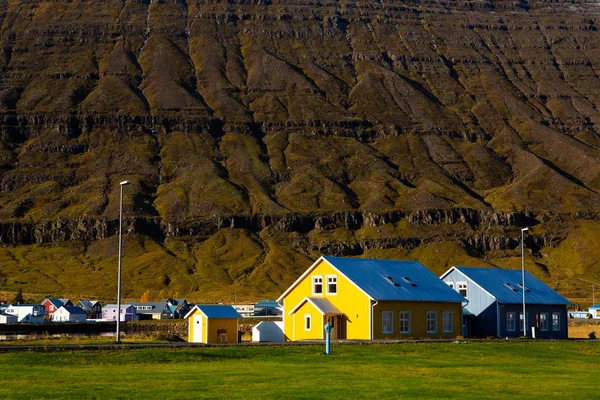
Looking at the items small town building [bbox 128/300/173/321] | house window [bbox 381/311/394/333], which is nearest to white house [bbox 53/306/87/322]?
small town building [bbox 128/300/173/321]

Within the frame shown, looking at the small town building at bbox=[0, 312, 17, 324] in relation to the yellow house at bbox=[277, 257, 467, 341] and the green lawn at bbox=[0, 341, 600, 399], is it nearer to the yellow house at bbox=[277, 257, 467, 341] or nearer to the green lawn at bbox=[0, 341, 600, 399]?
the yellow house at bbox=[277, 257, 467, 341]

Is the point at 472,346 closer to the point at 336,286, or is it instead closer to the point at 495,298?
the point at 336,286

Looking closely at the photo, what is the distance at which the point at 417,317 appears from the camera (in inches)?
2660

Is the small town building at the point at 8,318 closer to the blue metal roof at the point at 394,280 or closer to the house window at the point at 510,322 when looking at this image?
the blue metal roof at the point at 394,280

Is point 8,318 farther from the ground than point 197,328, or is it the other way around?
point 8,318

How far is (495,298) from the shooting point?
74562 millimetres

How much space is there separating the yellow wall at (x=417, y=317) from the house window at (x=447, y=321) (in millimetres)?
285

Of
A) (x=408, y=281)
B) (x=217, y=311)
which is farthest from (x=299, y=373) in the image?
(x=408, y=281)

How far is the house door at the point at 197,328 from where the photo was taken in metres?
59.6

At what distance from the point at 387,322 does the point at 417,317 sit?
126 inches

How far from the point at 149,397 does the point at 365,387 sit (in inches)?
270

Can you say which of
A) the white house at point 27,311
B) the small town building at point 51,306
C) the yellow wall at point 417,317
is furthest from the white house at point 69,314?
the yellow wall at point 417,317

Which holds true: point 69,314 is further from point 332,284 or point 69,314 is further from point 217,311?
point 217,311

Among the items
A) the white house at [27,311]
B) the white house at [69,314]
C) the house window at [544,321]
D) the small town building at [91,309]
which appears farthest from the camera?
the small town building at [91,309]
